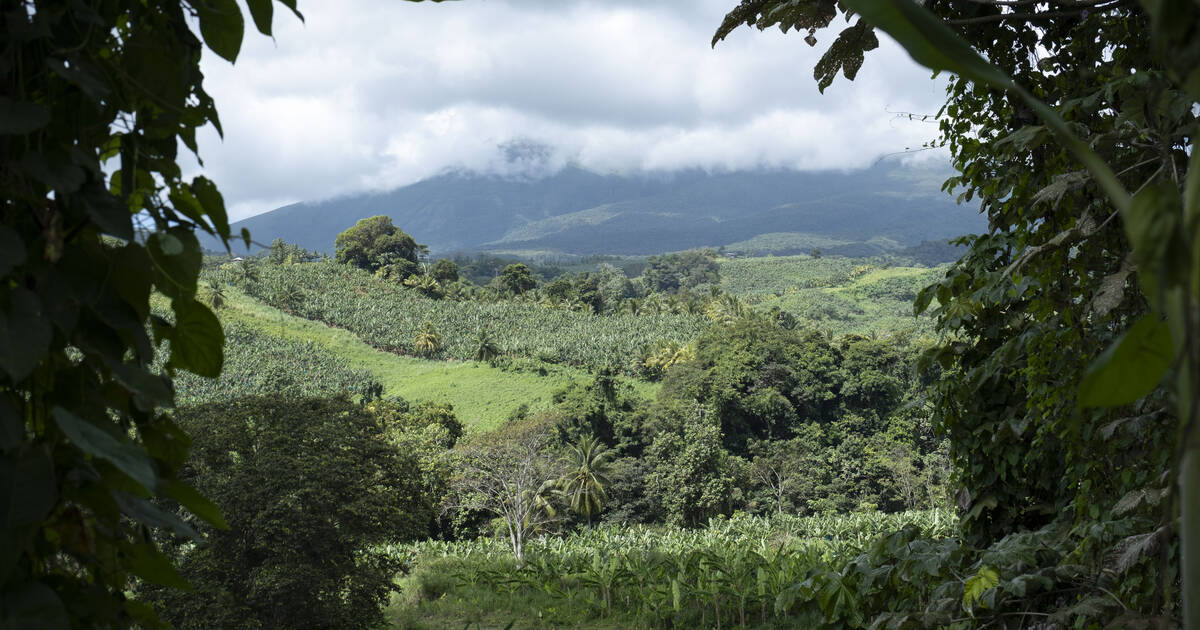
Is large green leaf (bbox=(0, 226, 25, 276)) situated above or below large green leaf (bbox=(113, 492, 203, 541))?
above

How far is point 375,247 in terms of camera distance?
1906 inches

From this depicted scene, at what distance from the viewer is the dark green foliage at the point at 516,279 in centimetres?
4784

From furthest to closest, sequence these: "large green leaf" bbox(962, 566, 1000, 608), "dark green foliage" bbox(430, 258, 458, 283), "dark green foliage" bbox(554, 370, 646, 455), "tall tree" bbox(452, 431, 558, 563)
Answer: "dark green foliage" bbox(430, 258, 458, 283)
"dark green foliage" bbox(554, 370, 646, 455)
"tall tree" bbox(452, 431, 558, 563)
"large green leaf" bbox(962, 566, 1000, 608)

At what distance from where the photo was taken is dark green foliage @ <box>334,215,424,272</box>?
4800cm

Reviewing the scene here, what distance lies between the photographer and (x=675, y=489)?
64.8 feet

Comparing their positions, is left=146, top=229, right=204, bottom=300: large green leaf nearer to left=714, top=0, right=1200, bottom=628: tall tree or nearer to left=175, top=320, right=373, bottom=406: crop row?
left=714, top=0, right=1200, bottom=628: tall tree

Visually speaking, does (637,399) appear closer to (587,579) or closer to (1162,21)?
(587,579)

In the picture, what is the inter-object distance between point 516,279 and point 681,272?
24.6 meters

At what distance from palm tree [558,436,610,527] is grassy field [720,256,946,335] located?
64.9 feet

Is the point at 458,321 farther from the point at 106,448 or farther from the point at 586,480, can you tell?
the point at 106,448

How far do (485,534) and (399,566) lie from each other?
1044 centimetres

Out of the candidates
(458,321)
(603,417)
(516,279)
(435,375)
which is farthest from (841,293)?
(603,417)

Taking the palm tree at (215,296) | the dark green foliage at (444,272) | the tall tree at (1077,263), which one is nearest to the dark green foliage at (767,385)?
the palm tree at (215,296)

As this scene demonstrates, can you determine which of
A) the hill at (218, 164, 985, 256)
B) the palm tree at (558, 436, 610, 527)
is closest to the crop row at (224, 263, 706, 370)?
the palm tree at (558, 436, 610, 527)
